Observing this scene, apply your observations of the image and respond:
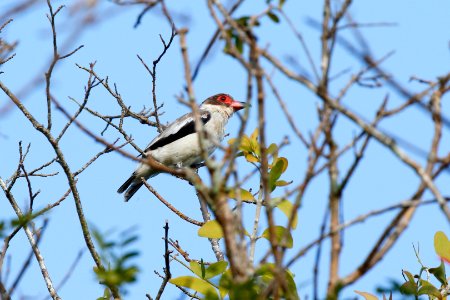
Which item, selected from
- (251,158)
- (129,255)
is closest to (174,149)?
(251,158)

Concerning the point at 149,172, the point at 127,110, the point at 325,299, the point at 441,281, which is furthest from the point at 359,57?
the point at 149,172

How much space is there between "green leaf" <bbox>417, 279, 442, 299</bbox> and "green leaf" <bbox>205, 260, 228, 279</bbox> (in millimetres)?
814

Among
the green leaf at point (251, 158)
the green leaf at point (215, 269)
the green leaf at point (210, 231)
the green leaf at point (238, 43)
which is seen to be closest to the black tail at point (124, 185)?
the green leaf at point (251, 158)

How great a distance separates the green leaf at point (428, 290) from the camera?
10.4 ft

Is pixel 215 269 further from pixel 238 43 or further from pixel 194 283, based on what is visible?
pixel 238 43

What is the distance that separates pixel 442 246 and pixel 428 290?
0.29 meters

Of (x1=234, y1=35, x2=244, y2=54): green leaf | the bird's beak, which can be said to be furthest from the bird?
(x1=234, y1=35, x2=244, y2=54): green leaf

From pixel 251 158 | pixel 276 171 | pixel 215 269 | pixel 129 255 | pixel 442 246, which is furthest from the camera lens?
pixel 251 158

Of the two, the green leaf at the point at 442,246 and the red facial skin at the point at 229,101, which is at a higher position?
the red facial skin at the point at 229,101

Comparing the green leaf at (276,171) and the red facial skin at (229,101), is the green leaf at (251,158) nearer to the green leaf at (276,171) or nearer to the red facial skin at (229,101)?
the green leaf at (276,171)

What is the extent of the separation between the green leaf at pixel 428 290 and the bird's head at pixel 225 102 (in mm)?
7169

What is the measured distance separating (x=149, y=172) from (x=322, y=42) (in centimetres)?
674

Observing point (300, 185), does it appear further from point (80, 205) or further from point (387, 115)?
point (80, 205)

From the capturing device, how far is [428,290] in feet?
10.4
